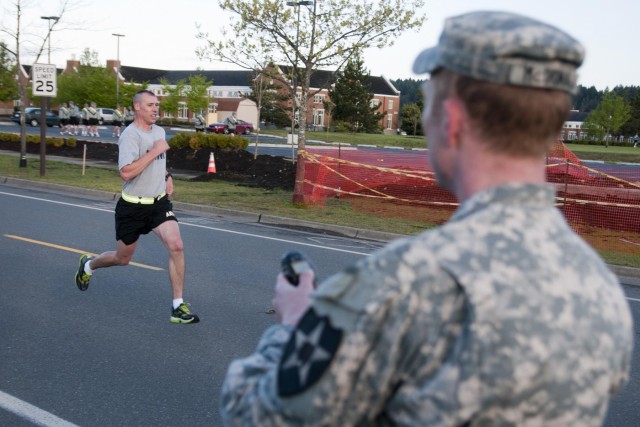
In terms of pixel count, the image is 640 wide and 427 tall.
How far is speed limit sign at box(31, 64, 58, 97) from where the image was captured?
64.8 feet

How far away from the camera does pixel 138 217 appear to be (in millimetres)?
6852

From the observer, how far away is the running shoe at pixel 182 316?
6.70 metres

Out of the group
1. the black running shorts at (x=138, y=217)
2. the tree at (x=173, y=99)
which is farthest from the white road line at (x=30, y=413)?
the tree at (x=173, y=99)

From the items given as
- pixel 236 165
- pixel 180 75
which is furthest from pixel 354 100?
pixel 236 165

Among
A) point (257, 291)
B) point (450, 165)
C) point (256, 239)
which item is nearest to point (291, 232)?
point (256, 239)

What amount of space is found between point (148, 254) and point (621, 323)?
913cm

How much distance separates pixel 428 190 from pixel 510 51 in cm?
1663

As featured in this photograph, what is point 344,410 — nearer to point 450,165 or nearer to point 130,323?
point 450,165

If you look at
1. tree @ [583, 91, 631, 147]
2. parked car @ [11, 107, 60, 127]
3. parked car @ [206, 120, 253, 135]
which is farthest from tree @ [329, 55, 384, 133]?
parked car @ [11, 107, 60, 127]

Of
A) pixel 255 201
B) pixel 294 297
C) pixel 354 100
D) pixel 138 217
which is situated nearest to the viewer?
pixel 294 297

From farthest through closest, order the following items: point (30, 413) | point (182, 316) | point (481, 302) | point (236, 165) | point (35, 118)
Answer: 1. point (35, 118)
2. point (236, 165)
3. point (182, 316)
4. point (30, 413)
5. point (481, 302)

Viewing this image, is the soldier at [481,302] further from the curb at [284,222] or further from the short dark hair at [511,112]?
the curb at [284,222]

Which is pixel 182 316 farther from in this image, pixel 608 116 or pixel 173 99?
pixel 608 116

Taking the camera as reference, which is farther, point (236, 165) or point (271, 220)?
point (236, 165)
